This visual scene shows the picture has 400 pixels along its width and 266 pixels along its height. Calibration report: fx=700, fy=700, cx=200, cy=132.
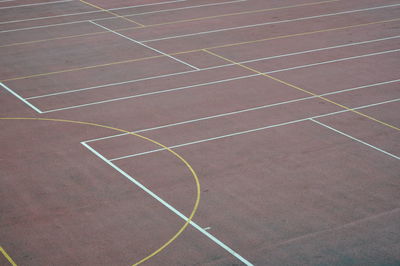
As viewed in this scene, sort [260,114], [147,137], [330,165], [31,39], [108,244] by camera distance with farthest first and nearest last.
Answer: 1. [31,39]
2. [260,114]
3. [147,137]
4. [330,165]
5. [108,244]

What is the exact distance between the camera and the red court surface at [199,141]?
1316 cm

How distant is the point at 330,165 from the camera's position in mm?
16344

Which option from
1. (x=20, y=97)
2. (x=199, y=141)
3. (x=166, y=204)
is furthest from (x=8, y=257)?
(x=20, y=97)

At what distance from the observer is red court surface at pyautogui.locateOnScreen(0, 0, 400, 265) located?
13.2 meters

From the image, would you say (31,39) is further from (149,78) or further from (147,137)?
(147,137)

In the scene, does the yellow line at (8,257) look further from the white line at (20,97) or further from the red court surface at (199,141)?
the white line at (20,97)

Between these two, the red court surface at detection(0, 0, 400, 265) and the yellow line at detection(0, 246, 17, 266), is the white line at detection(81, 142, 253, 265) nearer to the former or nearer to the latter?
the red court surface at detection(0, 0, 400, 265)

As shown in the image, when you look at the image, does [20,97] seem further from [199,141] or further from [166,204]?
[166,204]

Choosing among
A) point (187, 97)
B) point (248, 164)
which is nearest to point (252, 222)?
point (248, 164)

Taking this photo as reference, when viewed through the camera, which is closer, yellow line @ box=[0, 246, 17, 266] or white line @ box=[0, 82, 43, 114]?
yellow line @ box=[0, 246, 17, 266]

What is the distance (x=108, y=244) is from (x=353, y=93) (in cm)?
1083

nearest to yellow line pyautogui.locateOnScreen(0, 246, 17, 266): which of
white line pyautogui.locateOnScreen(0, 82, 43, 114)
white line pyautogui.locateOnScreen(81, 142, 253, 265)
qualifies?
white line pyautogui.locateOnScreen(81, 142, 253, 265)

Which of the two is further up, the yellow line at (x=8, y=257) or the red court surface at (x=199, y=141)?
the red court surface at (x=199, y=141)

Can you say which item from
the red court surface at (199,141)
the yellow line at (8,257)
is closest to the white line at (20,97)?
the red court surface at (199,141)
